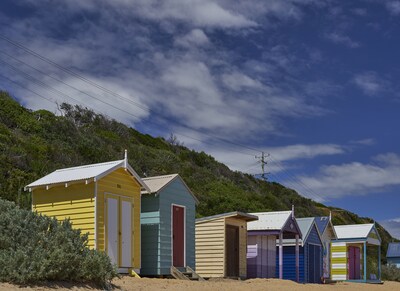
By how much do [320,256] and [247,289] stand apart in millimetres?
14136

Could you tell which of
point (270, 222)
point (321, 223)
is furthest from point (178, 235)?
point (321, 223)

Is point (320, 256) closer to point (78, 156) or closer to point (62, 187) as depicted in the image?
point (78, 156)

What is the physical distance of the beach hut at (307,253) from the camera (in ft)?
91.0

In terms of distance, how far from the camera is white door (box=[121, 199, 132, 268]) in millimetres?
18359

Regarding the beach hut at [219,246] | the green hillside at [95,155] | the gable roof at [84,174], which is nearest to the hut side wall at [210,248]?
the beach hut at [219,246]

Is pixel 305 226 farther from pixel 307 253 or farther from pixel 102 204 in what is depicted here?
pixel 102 204

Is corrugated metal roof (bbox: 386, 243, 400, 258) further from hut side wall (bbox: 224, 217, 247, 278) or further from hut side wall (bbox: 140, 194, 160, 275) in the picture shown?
hut side wall (bbox: 140, 194, 160, 275)

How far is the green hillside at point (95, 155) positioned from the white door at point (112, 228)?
177 inches

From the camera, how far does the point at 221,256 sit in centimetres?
2295

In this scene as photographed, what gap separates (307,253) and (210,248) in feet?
24.7

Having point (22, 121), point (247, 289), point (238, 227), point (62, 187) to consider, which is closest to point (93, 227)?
point (62, 187)

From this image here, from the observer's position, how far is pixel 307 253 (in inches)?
1141

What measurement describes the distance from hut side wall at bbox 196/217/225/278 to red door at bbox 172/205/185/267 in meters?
2.37

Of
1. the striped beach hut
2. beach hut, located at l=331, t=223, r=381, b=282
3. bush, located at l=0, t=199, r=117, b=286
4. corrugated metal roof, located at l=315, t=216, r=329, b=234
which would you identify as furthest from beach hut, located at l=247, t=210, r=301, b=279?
bush, located at l=0, t=199, r=117, b=286
